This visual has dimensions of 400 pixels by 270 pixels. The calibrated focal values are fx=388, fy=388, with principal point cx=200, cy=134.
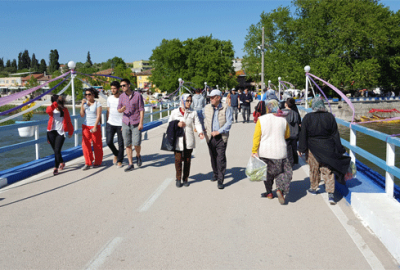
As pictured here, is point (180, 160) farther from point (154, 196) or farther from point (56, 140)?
point (56, 140)

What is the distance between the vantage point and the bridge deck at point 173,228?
12.4ft

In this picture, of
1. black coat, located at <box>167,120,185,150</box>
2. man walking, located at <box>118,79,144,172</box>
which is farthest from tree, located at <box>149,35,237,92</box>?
black coat, located at <box>167,120,185,150</box>

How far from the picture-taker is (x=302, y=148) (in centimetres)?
598

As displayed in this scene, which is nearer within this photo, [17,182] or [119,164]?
[17,182]

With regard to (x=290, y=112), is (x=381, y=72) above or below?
above

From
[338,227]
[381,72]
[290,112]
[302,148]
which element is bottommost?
[338,227]

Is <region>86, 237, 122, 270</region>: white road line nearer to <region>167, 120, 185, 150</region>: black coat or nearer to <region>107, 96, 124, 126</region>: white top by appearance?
<region>167, 120, 185, 150</region>: black coat

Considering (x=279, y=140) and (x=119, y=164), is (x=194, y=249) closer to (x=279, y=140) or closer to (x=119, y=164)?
(x=279, y=140)

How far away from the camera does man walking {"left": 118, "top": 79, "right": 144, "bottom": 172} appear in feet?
27.4

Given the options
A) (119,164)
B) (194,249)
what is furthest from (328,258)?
(119,164)

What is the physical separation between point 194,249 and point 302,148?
274 cm

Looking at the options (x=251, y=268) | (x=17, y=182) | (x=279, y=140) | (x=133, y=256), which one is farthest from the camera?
(x=17, y=182)

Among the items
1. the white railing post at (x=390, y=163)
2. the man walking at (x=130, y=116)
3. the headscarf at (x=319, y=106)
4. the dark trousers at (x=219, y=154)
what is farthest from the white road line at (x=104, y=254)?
the man walking at (x=130, y=116)

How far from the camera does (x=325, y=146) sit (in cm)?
571
